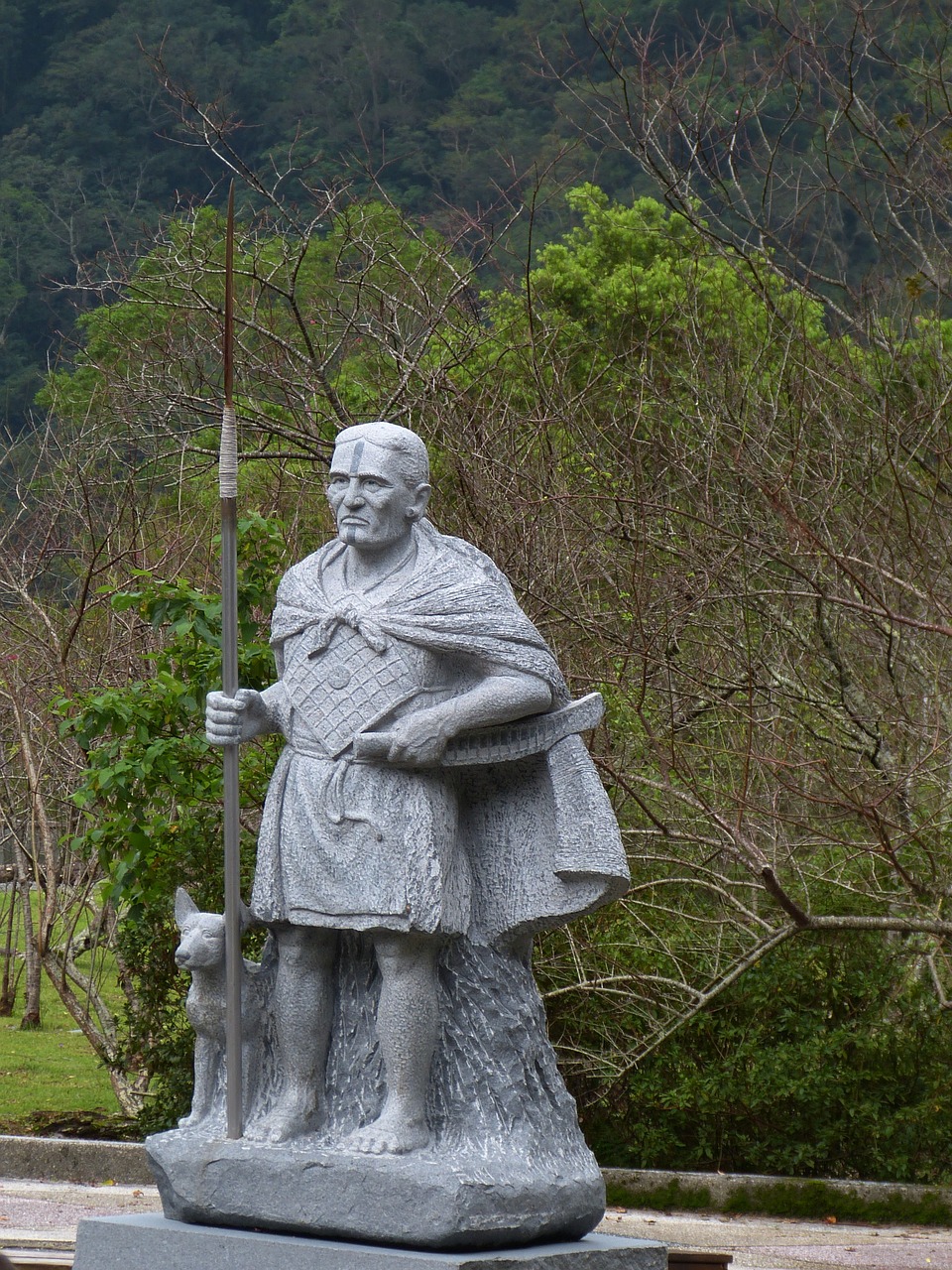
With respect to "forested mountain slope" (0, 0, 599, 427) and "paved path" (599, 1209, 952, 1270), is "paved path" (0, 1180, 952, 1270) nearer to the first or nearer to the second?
"paved path" (599, 1209, 952, 1270)

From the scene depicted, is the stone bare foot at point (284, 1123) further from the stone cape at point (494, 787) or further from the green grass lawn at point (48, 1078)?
the green grass lawn at point (48, 1078)

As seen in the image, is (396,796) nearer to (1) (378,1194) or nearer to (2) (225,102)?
(1) (378,1194)

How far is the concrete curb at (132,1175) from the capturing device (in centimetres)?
857

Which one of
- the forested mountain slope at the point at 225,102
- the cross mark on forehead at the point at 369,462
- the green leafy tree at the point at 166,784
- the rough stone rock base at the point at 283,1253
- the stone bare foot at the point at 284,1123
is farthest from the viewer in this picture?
the forested mountain slope at the point at 225,102

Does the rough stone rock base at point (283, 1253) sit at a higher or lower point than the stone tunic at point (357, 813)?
lower

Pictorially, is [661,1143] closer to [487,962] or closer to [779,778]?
[779,778]

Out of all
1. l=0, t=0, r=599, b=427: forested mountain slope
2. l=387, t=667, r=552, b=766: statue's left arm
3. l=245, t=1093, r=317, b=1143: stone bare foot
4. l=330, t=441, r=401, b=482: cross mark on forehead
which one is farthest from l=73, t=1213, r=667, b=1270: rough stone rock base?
l=0, t=0, r=599, b=427: forested mountain slope

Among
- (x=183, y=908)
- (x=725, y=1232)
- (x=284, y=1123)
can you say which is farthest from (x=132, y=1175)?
(x=284, y=1123)

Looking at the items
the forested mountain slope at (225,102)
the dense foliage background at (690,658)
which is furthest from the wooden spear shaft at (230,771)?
the forested mountain slope at (225,102)

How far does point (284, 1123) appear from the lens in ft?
15.6

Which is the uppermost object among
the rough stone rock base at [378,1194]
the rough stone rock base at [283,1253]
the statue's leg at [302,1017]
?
the statue's leg at [302,1017]

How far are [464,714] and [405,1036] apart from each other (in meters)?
0.83

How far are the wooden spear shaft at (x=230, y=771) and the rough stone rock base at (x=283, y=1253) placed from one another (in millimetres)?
290

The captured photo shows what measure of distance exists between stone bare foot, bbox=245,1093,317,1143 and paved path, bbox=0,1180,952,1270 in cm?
247
